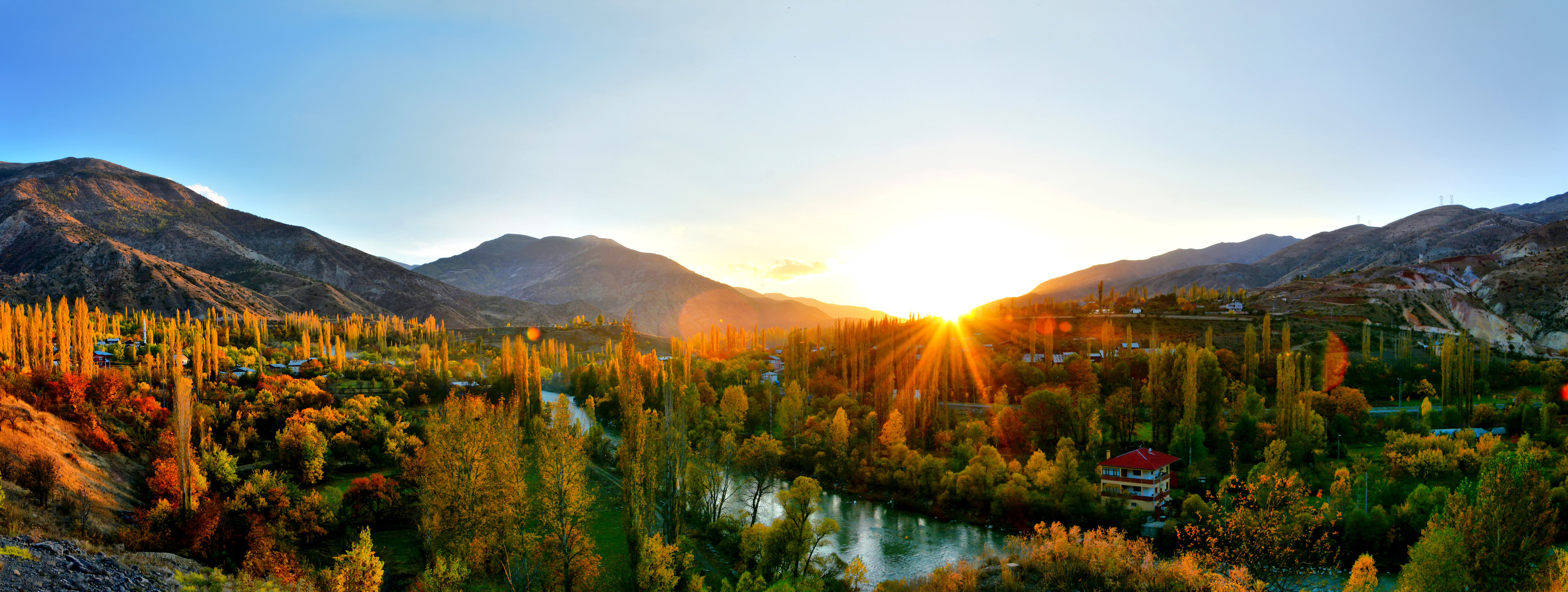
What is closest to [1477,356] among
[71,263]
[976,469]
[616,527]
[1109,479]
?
[1109,479]

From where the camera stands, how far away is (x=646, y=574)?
2583cm

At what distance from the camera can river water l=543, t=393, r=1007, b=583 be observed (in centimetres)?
3412

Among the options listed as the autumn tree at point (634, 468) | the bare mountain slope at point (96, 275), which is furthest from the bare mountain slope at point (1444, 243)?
the bare mountain slope at point (96, 275)

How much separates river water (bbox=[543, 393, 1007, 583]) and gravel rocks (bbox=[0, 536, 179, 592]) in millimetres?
25310

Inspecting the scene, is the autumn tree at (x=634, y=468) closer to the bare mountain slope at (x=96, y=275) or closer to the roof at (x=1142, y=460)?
the roof at (x=1142, y=460)

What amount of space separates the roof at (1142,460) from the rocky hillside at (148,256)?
5245 inches

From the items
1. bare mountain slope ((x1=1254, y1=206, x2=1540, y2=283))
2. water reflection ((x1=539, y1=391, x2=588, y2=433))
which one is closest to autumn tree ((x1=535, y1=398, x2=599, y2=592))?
water reflection ((x1=539, y1=391, x2=588, y2=433))

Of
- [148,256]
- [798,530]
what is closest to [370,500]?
[798,530]

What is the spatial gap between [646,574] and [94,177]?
245m

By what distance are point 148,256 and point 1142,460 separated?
15882 cm

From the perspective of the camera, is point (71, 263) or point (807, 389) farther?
point (71, 263)

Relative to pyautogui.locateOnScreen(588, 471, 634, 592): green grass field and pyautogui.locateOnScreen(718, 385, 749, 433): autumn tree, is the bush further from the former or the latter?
pyautogui.locateOnScreen(718, 385, 749, 433): autumn tree

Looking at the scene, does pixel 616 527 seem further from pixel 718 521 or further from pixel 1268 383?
pixel 1268 383

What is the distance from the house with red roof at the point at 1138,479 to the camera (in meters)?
39.1
